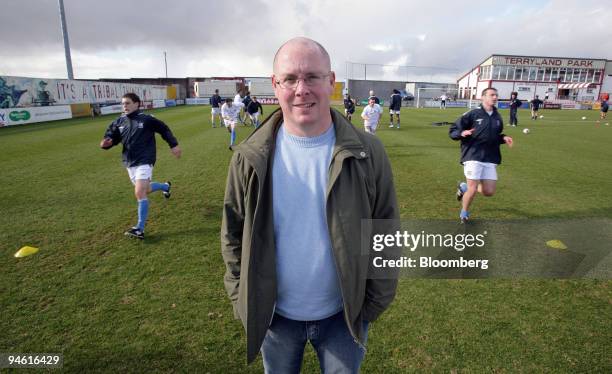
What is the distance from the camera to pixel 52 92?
25.0m

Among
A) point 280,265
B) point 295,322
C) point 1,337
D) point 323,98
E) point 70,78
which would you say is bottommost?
point 1,337

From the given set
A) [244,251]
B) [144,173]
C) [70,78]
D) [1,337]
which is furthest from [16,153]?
[70,78]

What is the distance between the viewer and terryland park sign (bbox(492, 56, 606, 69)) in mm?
58219

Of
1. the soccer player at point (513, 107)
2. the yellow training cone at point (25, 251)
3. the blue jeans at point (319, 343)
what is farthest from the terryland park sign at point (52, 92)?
the soccer player at point (513, 107)

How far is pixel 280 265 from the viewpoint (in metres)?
1.79

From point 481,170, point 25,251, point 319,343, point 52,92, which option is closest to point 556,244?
point 481,170

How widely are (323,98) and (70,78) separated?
34104 millimetres

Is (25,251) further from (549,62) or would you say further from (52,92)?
(549,62)

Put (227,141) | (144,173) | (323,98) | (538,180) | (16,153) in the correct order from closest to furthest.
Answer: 1. (323,98)
2. (144,173)
3. (538,180)
4. (16,153)
5. (227,141)

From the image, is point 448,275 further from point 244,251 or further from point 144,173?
point 144,173

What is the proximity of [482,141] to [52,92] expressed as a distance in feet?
97.1

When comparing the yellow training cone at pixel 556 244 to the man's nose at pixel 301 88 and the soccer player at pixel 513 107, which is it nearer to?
the man's nose at pixel 301 88

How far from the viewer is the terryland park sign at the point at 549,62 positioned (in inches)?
2292

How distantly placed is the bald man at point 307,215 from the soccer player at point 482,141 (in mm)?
4519
